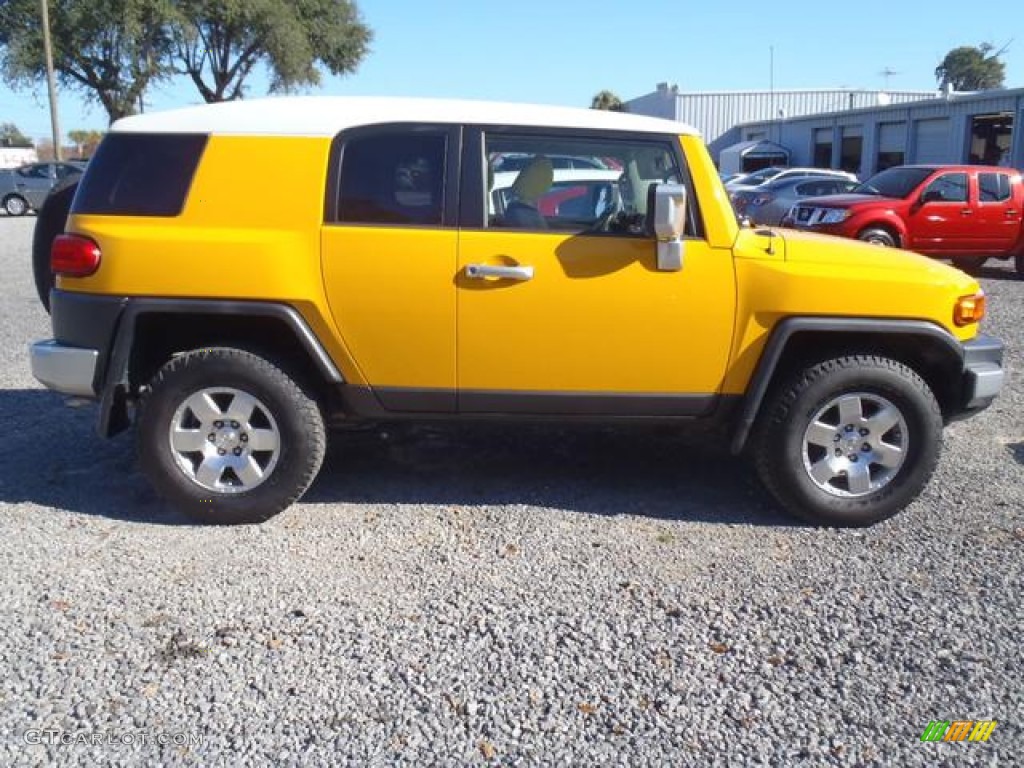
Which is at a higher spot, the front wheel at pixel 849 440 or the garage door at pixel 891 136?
the garage door at pixel 891 136

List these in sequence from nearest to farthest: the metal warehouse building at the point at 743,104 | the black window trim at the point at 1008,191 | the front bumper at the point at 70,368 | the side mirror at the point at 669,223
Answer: the side mirror at the point at 669,223 → the front bumper at the point at 70,368 → the black window trim at the point at 1008,191 → the metal warehouse building at the point at 743,104

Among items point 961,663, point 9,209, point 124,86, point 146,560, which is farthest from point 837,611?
point 124,86

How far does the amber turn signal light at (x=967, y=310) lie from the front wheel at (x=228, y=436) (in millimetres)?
2982

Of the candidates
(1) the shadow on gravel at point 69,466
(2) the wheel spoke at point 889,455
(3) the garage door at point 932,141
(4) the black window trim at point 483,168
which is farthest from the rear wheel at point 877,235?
(3) the garage door at point 932,141

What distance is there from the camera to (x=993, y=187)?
1480cm

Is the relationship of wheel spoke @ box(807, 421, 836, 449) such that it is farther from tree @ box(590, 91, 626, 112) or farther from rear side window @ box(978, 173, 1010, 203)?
tree @ box(590, 91, 626, 112)

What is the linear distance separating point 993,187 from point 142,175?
14117mm

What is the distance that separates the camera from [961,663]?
129 inches

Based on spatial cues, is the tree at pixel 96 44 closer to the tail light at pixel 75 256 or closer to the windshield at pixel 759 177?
the windshield at pixel 759 177

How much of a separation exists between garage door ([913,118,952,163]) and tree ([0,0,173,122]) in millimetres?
26126

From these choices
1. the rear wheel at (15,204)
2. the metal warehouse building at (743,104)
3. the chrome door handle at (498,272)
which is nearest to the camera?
the chrome door handle at (498,272)

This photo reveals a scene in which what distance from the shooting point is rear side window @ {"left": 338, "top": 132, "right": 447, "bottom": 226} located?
166 inches

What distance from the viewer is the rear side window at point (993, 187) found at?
14.7m

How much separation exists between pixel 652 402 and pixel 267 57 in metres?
37.4
